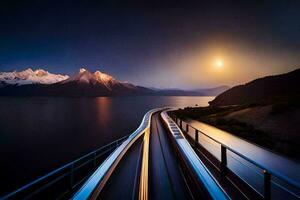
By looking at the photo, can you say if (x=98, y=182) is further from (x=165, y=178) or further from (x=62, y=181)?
(x=62, y=181)

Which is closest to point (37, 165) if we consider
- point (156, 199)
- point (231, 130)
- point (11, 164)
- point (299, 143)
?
point (11, 164)

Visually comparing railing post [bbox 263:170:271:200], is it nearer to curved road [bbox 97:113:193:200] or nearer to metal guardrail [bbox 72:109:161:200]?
curved road [bbox 97:113:193:200]

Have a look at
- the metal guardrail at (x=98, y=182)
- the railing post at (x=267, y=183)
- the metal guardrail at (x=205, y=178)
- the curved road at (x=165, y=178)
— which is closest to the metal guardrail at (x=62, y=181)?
the metal guardrail at (x=98, y=182)

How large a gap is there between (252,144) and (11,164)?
105ft

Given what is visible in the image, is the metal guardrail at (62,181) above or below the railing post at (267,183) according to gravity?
below

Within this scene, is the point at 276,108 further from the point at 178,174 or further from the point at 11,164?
the point at 11,164

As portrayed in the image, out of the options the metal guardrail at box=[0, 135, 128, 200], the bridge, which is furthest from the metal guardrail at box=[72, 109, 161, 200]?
the metal guardrail at box=[0, 135, 128, 200]

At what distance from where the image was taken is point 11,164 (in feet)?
98.3

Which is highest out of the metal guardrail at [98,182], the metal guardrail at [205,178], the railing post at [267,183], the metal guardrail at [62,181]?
the railing post at [267,183]

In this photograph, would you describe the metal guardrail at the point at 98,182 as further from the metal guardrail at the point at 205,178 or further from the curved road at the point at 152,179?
the metal guardrail at the point at 205,178

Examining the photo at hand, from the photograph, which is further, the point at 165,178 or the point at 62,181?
the point at 62,181

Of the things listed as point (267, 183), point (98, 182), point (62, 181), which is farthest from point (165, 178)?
point (62, 181)

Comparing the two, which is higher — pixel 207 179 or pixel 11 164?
pixel 207 179

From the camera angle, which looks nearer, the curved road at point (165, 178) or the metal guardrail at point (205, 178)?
the metal guardrail at point (205, 178)
